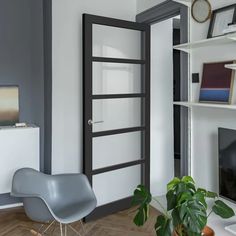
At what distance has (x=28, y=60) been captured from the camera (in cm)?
400

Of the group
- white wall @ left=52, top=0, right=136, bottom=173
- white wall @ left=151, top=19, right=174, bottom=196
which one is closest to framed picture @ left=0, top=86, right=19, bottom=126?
white wall @ left=52, top=0, right=136, bottom=173

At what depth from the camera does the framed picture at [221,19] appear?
275cm

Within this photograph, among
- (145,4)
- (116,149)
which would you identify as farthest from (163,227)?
(145,4)

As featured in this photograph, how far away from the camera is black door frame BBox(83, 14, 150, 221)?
342cm

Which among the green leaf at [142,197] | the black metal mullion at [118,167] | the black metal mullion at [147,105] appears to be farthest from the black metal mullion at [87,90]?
the green leaf at [142,197]

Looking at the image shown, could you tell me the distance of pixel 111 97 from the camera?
369 centimetres

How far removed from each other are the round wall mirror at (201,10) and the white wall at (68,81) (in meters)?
1.16

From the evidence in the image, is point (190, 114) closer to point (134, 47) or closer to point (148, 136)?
point (148, 136)

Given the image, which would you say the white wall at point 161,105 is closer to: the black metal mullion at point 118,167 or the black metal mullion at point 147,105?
the black metal mullion at point 147,105

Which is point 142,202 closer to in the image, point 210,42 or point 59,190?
point 59,190

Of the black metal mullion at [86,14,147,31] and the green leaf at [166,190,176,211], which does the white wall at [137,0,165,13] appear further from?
the green leaf at [166,190,176,211]

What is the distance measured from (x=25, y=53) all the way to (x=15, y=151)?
117 cm

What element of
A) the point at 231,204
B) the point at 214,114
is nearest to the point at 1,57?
the point at 214,114

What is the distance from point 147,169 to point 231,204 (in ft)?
4.90
